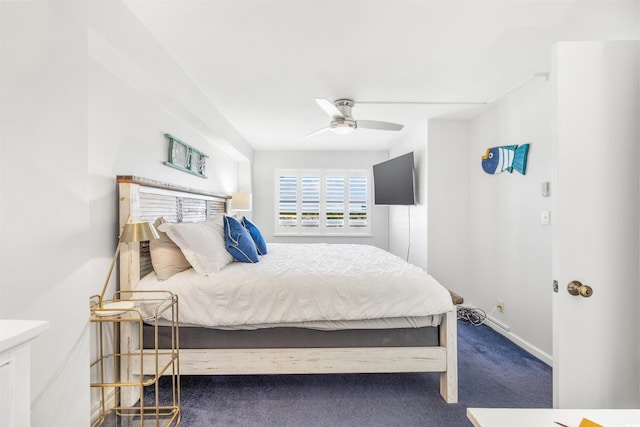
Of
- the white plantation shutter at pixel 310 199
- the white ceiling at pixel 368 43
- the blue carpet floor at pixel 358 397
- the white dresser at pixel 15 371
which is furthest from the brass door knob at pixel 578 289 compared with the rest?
the white plantation shutter at pixel 310 199

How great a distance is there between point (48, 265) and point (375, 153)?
5.08 metres

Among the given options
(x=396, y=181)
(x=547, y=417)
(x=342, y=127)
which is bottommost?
(x=547, y=417)

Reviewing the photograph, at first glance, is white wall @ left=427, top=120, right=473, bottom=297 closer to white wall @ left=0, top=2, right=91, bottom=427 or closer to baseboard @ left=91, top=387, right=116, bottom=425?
baseboard @ left=91, top=387, right=116, bottom=425

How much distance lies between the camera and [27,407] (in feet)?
2.04

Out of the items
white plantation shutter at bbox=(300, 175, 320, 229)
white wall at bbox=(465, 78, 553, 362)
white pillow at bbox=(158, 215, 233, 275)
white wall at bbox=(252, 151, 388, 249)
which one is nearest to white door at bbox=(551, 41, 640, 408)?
white wall at bbox=(465, 78, 553, 362)

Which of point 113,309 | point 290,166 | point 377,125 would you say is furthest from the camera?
point 290,166

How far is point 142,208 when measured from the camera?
2139mm

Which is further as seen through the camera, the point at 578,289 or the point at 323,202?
the point at 323,202

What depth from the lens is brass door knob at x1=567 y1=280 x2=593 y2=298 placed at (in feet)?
3.78

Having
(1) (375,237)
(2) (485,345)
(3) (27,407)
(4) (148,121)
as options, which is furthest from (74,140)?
(1) (375,237)

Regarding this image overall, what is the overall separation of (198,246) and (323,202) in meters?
3.61

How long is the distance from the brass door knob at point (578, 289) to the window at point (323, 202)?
436cm

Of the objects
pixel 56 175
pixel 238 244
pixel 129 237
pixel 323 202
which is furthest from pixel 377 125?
pixel 323 202

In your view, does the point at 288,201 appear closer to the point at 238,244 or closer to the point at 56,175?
the point at 238,244
